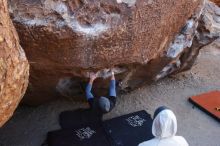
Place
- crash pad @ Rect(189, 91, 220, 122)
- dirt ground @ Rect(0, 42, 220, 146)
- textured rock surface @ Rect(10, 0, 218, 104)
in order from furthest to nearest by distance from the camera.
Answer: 1. crash pad @ Rect(189, 91, 220, 122)
2. dirt ground @ Rect(0, 42, 220, 146)
3. textured rock surface @ Rect(10, 0, 218, 104)

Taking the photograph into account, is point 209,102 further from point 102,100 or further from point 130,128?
point 102,100

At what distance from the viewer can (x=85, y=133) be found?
137 inches

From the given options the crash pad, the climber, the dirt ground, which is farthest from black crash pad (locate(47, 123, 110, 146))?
→ the crash pad

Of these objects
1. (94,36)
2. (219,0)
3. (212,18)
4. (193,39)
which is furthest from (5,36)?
(219,0)

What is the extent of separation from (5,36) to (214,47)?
3550 mm

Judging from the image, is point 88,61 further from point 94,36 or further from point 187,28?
point 187,28

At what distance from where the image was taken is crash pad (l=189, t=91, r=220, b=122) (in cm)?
396

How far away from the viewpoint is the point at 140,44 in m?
3.11

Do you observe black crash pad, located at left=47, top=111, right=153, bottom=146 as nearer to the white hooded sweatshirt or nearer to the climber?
the climber

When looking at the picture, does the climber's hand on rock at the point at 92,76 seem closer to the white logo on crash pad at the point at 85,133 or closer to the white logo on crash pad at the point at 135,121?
the white logo on crash pad at the point at 85,133

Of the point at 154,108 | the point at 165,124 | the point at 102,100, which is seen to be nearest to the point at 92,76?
the point at 102,100

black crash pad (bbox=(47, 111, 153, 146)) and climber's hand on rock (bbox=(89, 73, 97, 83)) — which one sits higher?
climber's hand on rock (bbox=(89, 73, 97, 83))

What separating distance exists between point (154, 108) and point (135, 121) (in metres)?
0.36

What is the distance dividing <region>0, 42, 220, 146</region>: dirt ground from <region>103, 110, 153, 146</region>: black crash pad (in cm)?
17
